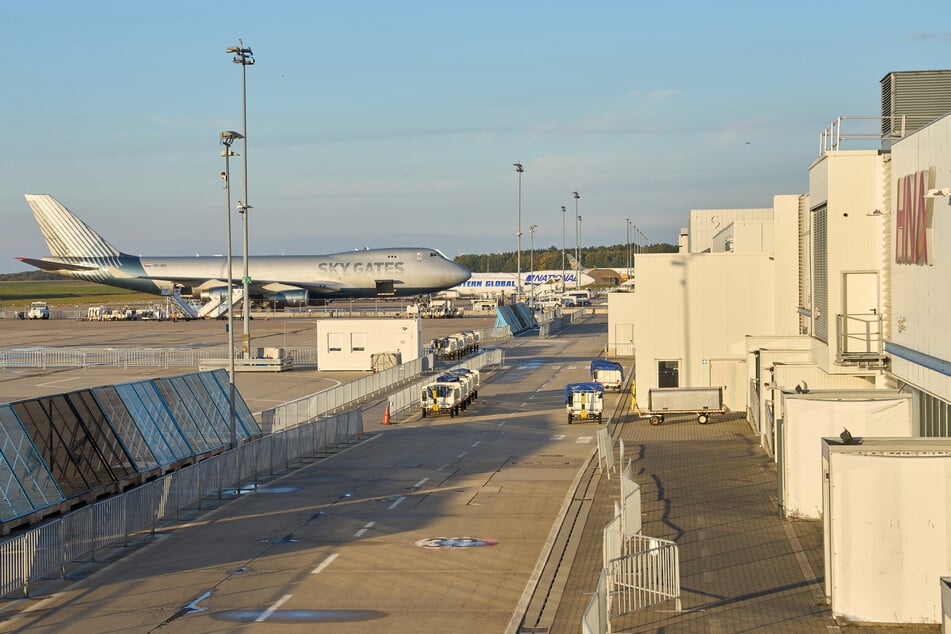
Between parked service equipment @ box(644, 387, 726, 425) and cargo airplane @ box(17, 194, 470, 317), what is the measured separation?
70.9m

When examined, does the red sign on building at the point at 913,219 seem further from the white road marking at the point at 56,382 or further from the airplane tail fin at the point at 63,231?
the airplane tail fin at the point at 63,231

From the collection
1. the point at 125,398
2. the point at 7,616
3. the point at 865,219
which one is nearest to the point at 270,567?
the point at 7,616

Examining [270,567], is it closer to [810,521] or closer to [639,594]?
[639,594]

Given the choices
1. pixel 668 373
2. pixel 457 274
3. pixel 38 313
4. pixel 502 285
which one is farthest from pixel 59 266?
pixel 668 373

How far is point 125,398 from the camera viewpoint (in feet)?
97.0

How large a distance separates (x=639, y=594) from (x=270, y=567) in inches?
285

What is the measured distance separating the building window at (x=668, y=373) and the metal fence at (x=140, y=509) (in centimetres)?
1540

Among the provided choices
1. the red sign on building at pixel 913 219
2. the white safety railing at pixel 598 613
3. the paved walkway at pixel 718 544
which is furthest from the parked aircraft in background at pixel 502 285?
the white safety railing at pixel 598 613

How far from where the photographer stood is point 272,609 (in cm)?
1756

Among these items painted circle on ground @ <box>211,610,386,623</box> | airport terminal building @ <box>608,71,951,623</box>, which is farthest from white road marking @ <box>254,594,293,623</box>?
airport terminal building @ <box>608,71,951,623</box>

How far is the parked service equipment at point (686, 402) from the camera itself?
132ft

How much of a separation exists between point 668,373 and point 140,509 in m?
26.0

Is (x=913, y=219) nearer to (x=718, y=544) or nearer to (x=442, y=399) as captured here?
(x=718, y=544)

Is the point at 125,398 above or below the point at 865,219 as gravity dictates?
below
